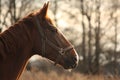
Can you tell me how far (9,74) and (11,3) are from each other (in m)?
31.4

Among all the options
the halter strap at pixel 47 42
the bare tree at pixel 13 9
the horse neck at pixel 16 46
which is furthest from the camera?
the bare tree at pixel 13 9

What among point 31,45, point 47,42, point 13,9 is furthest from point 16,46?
point 13,9

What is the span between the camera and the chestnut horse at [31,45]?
20.6ft

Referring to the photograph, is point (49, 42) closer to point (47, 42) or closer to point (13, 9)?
point (47, 42)

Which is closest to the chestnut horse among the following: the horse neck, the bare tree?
the horse neck

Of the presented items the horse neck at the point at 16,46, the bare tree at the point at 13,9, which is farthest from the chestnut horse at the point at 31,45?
the bare tree at the point at 13,9

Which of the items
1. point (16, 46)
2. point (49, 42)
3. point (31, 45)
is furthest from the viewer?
point (49, 42)

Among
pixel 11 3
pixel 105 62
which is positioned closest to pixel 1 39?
pixel 11 3

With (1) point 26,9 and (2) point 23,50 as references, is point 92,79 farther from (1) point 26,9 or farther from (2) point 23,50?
(1) point 26,9

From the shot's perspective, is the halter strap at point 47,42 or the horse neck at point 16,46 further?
the halter strap at point 47,42

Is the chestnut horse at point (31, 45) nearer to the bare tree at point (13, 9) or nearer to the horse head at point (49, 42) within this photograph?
the horse head at point (49, 42)

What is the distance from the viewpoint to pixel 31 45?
652 cm

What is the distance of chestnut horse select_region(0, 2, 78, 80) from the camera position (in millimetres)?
6289

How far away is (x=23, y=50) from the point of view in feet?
21.2
